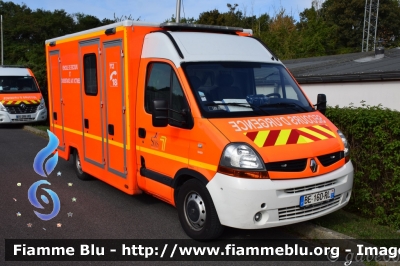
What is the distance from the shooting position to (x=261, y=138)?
4895 millimetres

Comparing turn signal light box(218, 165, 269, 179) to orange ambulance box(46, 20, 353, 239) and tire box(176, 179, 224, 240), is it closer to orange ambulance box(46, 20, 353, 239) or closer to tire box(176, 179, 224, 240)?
orange ambulance box(46, 20, 353, 239)

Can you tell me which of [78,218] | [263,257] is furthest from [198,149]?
[78,218]

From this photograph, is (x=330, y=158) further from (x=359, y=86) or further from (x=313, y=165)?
(x=359, y=86)

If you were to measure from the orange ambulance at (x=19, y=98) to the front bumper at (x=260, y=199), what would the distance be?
14290 mm

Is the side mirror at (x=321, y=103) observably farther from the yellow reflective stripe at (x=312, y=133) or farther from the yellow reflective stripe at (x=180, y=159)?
the yellow reflective stripe at (x=180, y=159)

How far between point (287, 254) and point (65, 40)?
18.6ft

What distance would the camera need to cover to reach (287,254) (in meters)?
5.05

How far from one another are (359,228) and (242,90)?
88.6 inches

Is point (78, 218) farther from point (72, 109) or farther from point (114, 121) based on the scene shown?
point (72, 109)

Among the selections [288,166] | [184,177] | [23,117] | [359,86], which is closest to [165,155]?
[184,177]

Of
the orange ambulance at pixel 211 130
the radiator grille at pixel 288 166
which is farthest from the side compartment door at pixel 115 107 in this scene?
the radiator grille at pixel 288 166

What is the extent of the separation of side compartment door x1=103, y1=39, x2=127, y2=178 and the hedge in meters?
3.14

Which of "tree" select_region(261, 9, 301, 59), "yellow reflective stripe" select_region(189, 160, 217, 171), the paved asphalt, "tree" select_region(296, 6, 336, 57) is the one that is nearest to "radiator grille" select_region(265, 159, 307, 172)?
"yellow reflective stripe" select_region(189, 160, 217, 171)

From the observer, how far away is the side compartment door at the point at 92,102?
7.10 m
